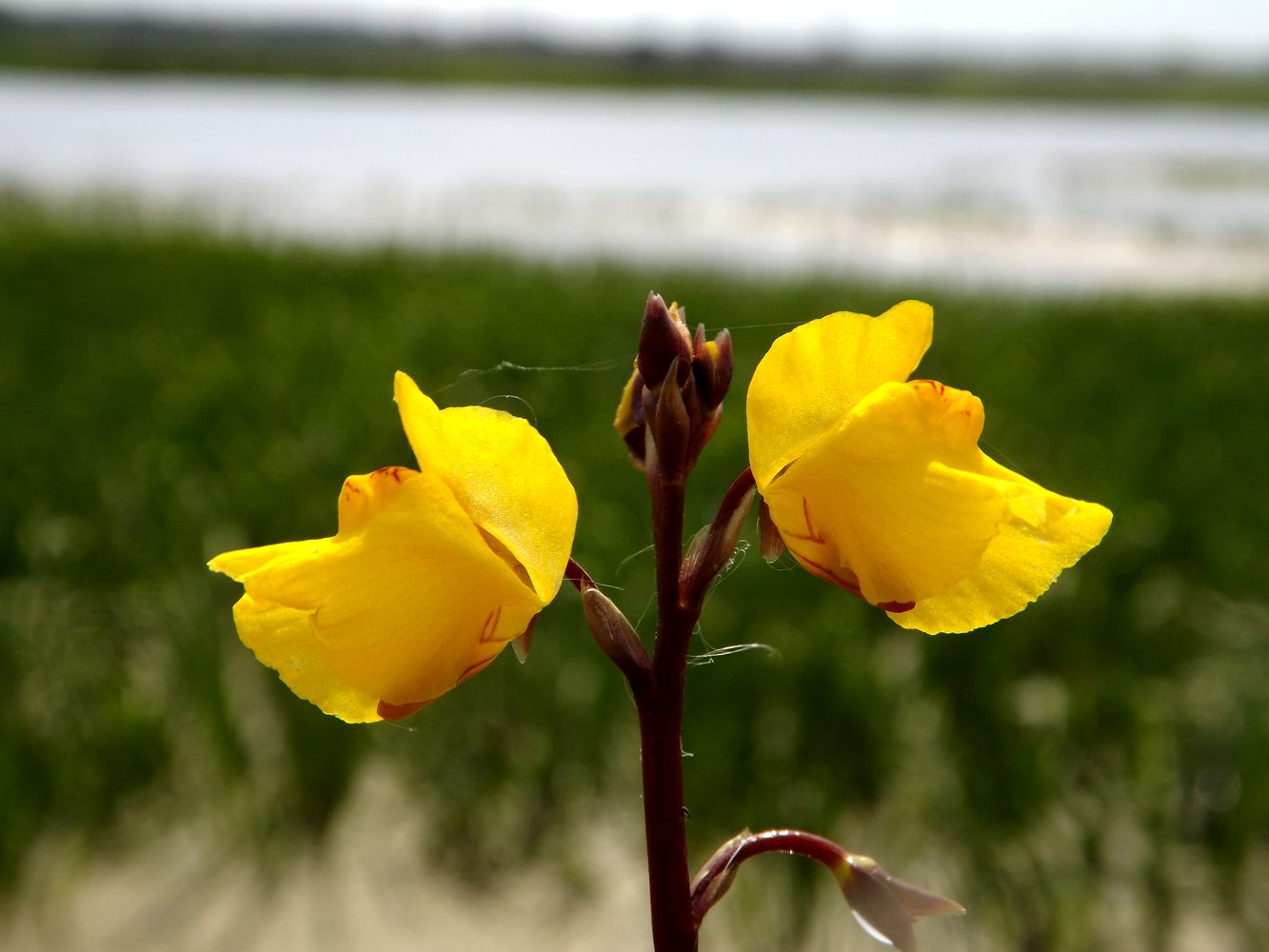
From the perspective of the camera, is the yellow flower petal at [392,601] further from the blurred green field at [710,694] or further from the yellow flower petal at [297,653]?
the blurred green field at [710,694]

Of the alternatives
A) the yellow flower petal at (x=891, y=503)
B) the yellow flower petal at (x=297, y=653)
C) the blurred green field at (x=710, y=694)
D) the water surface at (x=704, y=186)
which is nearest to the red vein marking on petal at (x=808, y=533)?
the yellow flower petal at (x=891, y=503)

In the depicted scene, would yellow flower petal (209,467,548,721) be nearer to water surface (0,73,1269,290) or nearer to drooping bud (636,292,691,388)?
drooping bud (636,292,691,388)

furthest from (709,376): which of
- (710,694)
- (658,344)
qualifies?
(710,694)

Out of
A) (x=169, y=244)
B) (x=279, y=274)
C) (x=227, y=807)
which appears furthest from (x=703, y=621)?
(x=169, y=244)

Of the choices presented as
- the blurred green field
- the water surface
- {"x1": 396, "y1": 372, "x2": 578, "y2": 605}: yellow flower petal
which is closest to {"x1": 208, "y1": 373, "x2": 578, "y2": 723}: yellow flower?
{"x1": 396, "y1": 372, "x2": 578, "y2": 605}: yellow flower petal

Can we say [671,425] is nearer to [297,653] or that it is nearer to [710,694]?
[297,653]

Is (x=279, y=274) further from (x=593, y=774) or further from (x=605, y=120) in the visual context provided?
(x=605, y=120)
